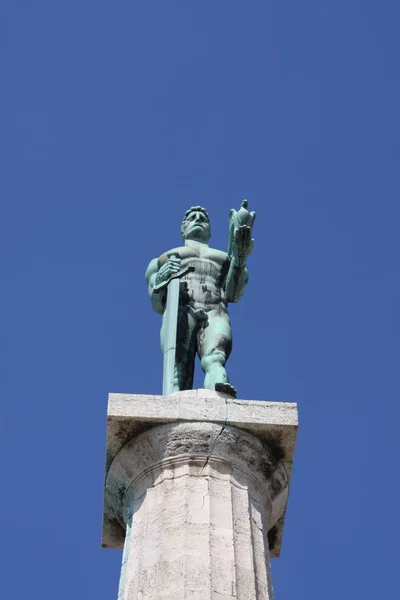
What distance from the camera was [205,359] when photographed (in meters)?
12.8

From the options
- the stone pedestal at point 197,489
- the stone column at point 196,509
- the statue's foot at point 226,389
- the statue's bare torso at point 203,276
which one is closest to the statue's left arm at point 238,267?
the statue's bare torso at point 203,276

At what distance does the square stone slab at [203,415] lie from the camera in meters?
11.1

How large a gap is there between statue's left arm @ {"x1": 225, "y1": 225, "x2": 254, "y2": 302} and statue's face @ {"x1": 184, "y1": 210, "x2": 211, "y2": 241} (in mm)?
974

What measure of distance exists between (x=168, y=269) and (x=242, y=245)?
92cm

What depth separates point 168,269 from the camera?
1352cm

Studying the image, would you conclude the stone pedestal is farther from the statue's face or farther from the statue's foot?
the statue's face

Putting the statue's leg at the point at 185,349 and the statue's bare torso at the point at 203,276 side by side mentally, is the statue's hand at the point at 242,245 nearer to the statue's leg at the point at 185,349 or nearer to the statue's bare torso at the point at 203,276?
the statue's bare torso at the point at 203,276

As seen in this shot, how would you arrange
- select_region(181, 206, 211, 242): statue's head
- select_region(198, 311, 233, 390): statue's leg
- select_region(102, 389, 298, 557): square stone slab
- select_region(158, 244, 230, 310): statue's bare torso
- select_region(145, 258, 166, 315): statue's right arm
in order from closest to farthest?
select_region(102, 389, 298, 557): square stone slab → select_region(198, 311, 233, 390): statue's leg → select_region(158, 244, 230, 310): statue's bare torso → select_region(145, 258, 166, 315): statue's right arm → select_region(181, 206, 211, 242): statue's head

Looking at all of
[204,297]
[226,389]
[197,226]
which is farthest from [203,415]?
[197,226]

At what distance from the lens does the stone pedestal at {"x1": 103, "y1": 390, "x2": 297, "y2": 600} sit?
388 inches

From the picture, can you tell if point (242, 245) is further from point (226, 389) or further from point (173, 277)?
point (226, 389)

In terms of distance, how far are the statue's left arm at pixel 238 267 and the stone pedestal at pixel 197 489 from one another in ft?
7.27

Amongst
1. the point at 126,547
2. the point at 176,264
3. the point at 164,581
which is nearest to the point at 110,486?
the point at 126,547

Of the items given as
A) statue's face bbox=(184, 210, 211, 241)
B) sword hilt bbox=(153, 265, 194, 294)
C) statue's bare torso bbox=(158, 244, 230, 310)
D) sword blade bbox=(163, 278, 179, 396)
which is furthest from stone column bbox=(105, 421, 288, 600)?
statue's face bbox=(184, 210, 211, 241)
